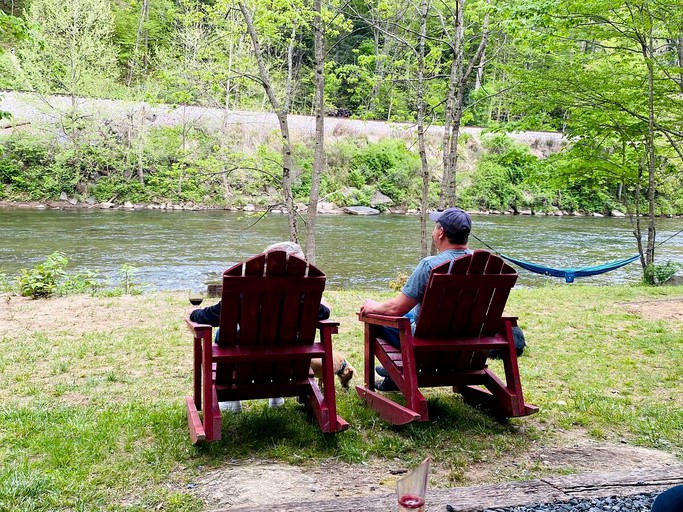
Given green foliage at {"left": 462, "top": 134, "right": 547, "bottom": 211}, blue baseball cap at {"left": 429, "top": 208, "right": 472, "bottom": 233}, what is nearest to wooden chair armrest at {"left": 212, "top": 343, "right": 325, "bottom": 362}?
blue baseball cap at {"left": 429, "top": 208, "right": 472, "bottom": 233}

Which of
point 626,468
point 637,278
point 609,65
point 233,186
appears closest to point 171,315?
point 626,468

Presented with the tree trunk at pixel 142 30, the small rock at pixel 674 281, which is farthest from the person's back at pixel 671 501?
the tree trunk at pixel 142 30

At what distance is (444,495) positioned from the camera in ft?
7.76

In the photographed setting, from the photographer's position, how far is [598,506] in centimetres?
233

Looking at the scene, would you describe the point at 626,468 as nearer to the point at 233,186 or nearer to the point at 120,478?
the point at 120,478

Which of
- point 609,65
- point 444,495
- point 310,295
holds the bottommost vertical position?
point 444,495

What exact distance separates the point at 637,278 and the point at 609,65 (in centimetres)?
523

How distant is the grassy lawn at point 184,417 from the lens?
8.58 ft

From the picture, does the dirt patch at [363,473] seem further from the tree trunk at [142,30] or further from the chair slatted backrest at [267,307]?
the tree trunk at [142,30]

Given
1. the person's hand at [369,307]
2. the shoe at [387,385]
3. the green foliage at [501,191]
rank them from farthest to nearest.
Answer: the green foliage at [501,191], the shoe at [387,385], the person's hand at [369,307]

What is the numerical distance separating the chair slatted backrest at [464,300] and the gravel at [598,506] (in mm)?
1131

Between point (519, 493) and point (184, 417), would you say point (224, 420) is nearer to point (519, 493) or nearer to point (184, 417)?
point (184, 417)

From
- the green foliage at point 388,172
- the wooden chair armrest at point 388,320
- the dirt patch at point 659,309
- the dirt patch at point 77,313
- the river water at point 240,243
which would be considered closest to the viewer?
the wooden chair armrest at point 388,320

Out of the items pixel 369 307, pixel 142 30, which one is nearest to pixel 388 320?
pixel 369 307
